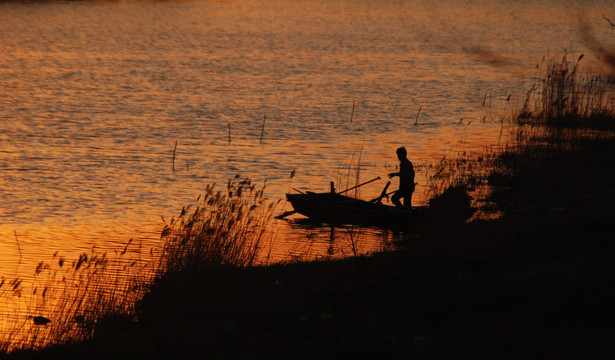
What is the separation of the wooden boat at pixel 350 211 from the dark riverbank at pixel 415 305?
10.0 feet

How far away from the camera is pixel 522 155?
93.7 ft

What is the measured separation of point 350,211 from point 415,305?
964cm

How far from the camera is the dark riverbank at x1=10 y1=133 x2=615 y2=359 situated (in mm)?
10008

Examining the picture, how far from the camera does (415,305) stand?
11680 millimetres

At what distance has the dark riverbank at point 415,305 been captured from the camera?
1001cm

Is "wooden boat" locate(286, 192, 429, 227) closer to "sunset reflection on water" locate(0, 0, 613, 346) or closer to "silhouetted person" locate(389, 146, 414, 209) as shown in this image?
"sunset reflection on water" locate(0, 0, 613, 346)

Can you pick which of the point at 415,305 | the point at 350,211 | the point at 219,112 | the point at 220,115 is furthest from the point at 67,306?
the point at 219,112

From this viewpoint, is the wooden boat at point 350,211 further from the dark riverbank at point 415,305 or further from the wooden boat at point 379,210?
the dark riverbank at point 415,305

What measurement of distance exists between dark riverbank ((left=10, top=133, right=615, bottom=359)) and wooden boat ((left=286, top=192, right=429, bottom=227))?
306 centimetres

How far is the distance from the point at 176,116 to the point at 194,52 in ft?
107

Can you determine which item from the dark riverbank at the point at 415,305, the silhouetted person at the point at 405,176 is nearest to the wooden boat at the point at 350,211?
the silhouetted person at the point at 405,176

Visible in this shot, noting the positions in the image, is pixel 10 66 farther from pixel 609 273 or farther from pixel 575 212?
pixel 609 273

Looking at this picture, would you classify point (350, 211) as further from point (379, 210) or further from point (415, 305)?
point (415, 305)

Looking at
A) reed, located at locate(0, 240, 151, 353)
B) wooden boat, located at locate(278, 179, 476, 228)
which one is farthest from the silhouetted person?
reed, located at locate(0, 240, 151, 353)
